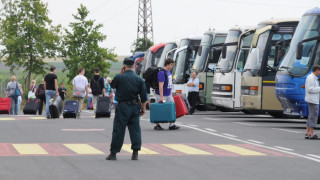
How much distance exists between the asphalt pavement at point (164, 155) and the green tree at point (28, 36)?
1362 inches

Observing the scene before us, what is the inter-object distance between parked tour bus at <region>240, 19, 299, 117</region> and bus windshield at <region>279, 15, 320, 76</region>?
82.5 inches

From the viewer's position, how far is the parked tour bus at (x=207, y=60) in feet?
101

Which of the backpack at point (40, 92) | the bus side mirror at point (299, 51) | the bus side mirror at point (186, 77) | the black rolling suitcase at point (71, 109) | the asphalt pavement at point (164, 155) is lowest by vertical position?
the asphalt pavement at point (164, 155)

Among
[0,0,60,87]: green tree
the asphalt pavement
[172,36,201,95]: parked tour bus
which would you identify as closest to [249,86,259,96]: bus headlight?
the asphalt pavement

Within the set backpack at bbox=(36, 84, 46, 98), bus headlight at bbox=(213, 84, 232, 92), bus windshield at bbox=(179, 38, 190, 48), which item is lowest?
backpack at bbox=(36, 84, 46, 98)

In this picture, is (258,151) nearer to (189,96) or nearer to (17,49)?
(189,96)

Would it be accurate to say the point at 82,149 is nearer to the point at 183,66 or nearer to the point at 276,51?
the point at 276,51

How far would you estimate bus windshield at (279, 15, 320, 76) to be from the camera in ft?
68.9

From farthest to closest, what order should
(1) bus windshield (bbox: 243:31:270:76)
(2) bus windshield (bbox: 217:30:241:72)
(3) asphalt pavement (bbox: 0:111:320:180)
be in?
(2) bus windshield (bbox: 217:30:241:72), (1) bus windshield (bbox: 243:31:270:76), (3) asphalt pavement (bbox: 0:111:320:180)

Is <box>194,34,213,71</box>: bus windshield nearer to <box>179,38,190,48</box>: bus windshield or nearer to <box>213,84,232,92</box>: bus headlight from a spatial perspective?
<box>179,38,190,48</box>: bus windshield

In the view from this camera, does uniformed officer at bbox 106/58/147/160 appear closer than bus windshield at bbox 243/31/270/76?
Yes

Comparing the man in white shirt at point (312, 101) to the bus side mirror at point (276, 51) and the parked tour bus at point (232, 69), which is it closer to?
the bus side mirror at point (276, 51)

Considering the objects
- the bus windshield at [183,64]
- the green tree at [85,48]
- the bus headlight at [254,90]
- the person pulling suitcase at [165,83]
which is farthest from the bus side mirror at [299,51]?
the green tree at [85,48]

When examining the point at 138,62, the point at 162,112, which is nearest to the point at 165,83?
the point at 162,112
